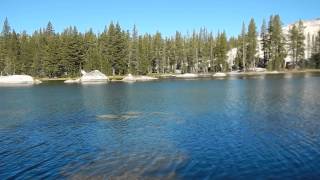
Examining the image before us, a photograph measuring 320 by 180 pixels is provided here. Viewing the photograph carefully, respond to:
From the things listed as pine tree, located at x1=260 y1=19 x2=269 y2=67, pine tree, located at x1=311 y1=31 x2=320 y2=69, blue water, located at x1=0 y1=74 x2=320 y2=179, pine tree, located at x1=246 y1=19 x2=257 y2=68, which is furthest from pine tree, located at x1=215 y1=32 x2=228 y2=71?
blue water, located at x1=0 y1=74 x2=320 y2=179

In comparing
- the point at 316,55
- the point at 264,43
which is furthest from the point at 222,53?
the point at 316,55

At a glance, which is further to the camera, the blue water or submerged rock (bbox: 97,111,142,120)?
submerged rock (bbox: 97,111,142,120)

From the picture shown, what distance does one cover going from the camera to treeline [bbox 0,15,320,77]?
15475 cm

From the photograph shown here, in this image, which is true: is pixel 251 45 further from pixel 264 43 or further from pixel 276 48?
pixel 276 48

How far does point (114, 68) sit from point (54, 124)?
121 m

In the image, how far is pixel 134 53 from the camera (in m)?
169

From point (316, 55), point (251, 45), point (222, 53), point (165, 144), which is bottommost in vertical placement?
point (165, 144)

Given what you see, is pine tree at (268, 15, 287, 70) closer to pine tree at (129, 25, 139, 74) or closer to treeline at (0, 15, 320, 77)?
treeline at (0, 15, 320, 77)

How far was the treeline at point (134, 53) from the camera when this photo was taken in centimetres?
15475

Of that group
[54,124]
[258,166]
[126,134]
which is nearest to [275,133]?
[258,166]

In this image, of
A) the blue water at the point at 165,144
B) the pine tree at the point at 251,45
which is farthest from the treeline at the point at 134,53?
the blue water at the point at 165,144

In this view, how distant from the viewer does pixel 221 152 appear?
24953 mm

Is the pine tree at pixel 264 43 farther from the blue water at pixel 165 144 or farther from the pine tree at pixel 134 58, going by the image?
the blue water at pixel 165 144

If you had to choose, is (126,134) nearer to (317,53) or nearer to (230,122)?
(230,122)
